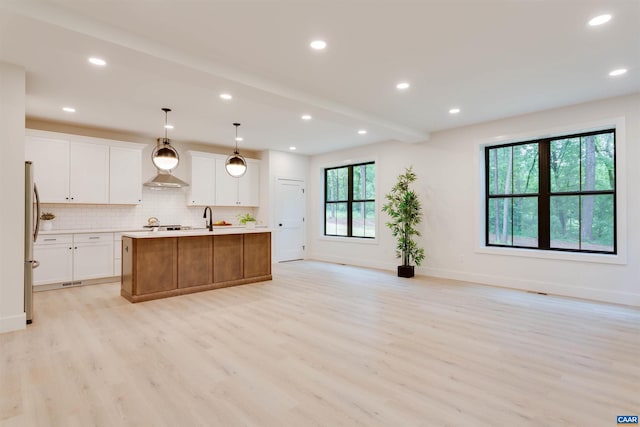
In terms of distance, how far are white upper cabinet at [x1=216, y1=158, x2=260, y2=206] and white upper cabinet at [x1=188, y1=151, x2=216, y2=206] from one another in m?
0.12

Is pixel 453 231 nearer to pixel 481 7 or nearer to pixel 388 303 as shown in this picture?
pixel 388 303

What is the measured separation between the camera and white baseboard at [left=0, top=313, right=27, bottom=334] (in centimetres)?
339

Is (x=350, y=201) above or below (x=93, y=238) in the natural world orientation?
above

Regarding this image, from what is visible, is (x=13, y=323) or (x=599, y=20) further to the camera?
(x=13, y=323)

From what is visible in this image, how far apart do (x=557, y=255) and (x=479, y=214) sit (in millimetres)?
1285

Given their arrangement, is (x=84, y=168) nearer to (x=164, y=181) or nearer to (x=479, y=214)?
(x=164, y=181)

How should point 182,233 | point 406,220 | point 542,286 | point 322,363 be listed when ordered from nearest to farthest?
1. point 322,363
2. point 182,233
3. point 542,286
4. point 406,220

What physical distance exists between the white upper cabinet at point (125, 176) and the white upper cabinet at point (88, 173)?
0.09m

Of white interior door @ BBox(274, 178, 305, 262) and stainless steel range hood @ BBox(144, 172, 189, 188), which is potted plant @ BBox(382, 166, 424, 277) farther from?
stainless steel range hood @ BBox(144, 172, 189, 188)

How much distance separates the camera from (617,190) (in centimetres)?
454

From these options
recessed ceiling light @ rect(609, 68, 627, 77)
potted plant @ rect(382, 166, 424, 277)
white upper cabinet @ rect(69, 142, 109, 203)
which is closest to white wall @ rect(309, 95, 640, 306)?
potted plant @ rect(382, 166, 424, 277)

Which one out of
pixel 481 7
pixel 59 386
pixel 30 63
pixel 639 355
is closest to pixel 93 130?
pixel 30 63

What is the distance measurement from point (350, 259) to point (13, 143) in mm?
6267

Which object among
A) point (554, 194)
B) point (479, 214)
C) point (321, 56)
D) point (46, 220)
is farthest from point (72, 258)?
point (554, 194)
